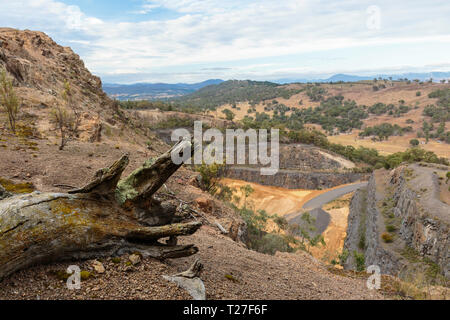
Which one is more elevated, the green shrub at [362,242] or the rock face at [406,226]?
the rock face at [406,226]

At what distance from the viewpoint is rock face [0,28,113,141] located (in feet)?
91.6

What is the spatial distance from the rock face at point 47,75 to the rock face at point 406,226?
26098 millimetres

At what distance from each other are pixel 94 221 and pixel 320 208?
145 feet

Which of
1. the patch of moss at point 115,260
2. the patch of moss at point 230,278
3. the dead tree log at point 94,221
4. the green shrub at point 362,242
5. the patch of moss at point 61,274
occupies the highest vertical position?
the dead tree log at point 94,221

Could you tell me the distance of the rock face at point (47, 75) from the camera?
1099 inches

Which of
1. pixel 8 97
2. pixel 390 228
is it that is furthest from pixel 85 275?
pixel 390 228

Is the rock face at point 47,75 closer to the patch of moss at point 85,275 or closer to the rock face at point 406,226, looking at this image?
the patch of moss at point 85,275

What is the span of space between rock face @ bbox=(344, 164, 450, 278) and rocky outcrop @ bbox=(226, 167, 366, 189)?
21.0 meters

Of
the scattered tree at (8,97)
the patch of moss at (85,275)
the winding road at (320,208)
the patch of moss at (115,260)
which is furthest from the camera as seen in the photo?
the winding road at (320,208)

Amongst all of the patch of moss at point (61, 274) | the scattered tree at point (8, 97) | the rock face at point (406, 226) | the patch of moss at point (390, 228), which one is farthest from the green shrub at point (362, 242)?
the scattered tree at point (8, 97)
